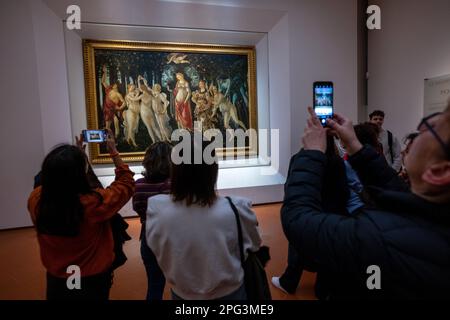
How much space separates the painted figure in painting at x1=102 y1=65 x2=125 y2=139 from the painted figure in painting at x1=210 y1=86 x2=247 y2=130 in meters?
2.06

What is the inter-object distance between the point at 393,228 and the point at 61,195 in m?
1.55

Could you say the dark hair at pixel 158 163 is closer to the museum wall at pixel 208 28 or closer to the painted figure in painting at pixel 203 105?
the museum wall at pixel 208 28

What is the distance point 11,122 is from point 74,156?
15.3 feet

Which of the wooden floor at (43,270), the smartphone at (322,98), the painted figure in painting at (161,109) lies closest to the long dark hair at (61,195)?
the smartphone at (322,98)

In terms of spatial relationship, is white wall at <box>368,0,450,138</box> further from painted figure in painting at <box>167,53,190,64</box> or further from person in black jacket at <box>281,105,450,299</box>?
person in black jacket at <box>281,105,450,299</box>

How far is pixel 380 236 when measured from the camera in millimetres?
737

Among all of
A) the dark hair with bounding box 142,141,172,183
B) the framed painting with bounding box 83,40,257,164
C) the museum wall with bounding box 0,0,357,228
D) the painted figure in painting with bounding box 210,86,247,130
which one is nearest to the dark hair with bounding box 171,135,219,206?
the dark hair with bounding box 142,141,172,183

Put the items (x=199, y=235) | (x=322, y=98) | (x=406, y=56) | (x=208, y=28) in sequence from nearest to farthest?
1. (x=199, y=235)
2. (x=322, y=98)
3. (x=208, y=28)
4. (x=406, y=56)

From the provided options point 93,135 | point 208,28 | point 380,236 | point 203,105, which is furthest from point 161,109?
point 380,236

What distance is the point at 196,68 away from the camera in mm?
6574

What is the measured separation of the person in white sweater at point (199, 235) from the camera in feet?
4.26

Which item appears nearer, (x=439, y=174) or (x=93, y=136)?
(x=439, y=174)

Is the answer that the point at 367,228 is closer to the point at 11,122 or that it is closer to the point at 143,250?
the point at 143,250

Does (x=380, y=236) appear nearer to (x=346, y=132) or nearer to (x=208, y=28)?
(x=346, y=132)
